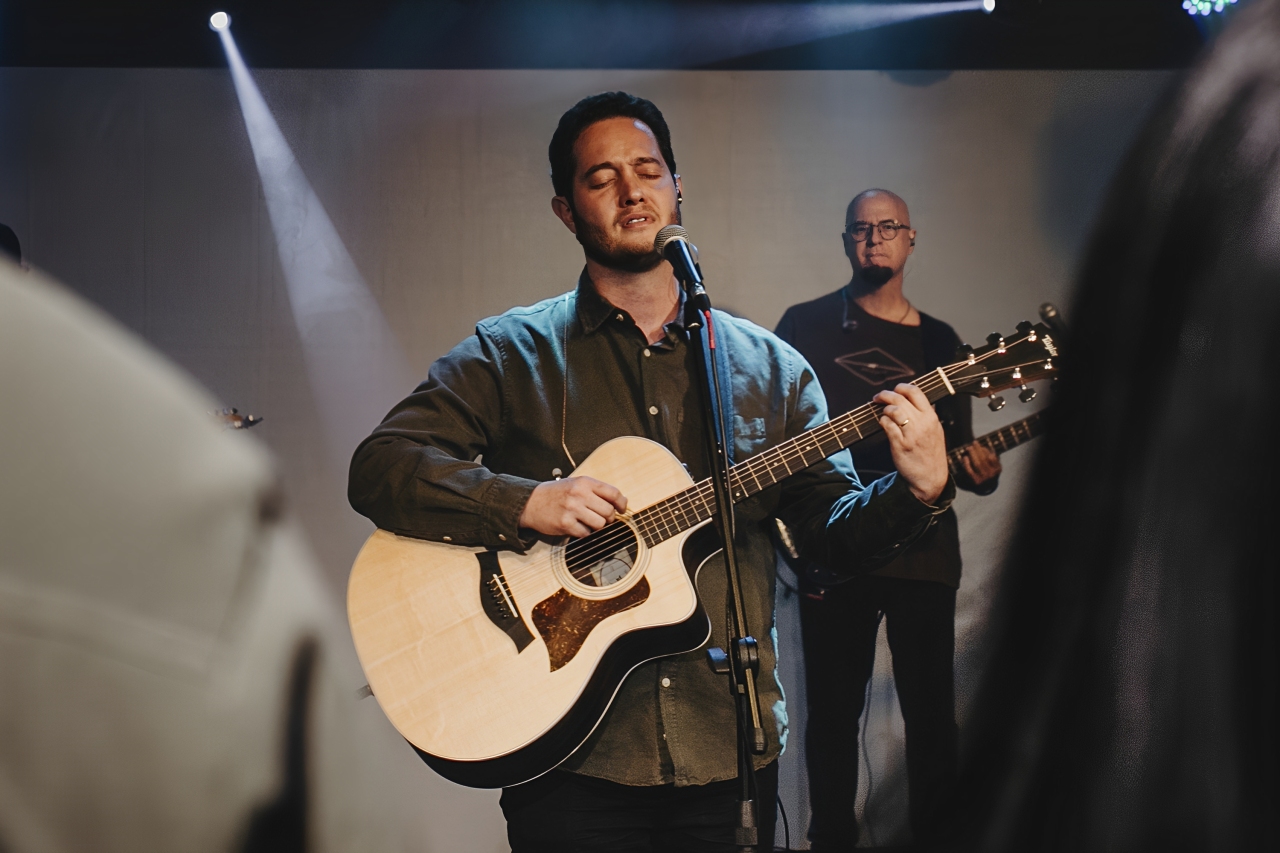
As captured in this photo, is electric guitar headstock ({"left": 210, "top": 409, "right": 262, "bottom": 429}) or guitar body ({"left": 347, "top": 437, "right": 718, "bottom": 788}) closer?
guitar body ({"left": 347, "top": 437, "right": 718, "bottom": 788})

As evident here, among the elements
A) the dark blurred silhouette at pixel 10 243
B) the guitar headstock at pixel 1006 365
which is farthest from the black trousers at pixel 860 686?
the dark blurred silhouette at pixel 10 243

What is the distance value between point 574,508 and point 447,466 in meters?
0.32

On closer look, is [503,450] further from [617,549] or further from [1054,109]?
[1054,109]

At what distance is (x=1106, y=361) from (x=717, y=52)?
3.33 m

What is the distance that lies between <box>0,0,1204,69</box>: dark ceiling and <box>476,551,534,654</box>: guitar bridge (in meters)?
2.03

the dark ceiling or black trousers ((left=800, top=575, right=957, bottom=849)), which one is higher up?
the dark ceiling

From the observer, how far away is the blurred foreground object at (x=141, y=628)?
1.60ft

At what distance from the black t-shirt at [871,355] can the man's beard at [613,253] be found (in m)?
1.14

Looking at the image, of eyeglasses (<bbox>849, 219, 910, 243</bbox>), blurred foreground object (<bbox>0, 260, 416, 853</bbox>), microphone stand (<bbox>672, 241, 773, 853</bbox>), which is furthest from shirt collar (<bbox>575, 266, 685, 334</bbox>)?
blurred foreground object (<bbox>0, 260, 416, 853</bbox>)

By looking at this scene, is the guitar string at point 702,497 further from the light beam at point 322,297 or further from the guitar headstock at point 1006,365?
the light beam at point 322,297

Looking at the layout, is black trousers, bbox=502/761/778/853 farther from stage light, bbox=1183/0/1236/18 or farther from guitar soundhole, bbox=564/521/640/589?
stage light, bbox=1183/0/1236/18

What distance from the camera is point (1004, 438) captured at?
3363 millimetres

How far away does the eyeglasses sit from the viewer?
11.4ft

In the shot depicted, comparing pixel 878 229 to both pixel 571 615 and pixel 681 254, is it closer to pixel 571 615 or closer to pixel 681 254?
pixel 681 254
